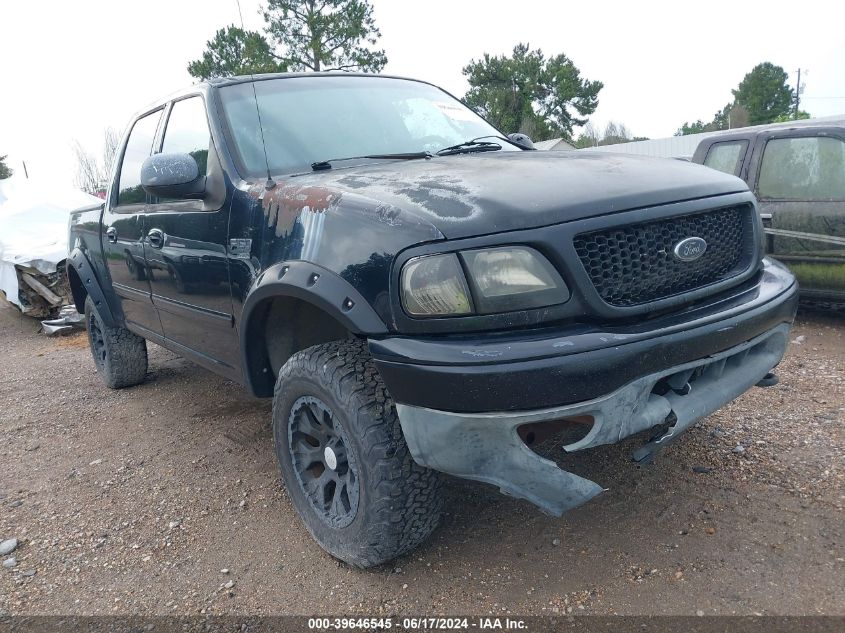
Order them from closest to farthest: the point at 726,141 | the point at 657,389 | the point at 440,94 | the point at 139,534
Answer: the point at 657,389, the point at 139,534, the point at 440,94, the point at 726,141

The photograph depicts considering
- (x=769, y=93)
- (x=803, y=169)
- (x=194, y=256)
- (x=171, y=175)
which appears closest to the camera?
(x=171, y=175)

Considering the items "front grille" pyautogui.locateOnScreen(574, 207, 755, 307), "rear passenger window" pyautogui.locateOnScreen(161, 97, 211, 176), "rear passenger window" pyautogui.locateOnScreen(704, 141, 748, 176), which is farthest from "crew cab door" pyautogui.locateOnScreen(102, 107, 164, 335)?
"rear passenger window" pyautogui.locateOnScreen(704, 141, 748, 176)

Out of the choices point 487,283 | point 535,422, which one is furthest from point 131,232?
point 535,422

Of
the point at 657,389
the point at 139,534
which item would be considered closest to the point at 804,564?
the point at 657,389

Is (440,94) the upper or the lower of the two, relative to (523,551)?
upper

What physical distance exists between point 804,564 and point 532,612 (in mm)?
961

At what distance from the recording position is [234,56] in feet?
83.9

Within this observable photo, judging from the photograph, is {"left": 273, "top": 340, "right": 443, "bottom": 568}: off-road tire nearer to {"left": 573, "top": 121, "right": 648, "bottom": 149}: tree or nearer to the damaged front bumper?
the damaged front bumper

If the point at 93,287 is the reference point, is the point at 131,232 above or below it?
above

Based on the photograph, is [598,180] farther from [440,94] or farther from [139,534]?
[139,534]

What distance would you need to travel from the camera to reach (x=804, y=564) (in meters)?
2.24

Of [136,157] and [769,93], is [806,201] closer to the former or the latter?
[136,157]

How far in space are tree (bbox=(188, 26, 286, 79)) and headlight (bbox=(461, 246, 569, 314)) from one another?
24.0m

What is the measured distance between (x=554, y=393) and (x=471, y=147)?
1656 mm
